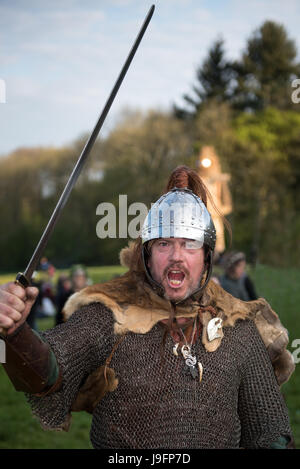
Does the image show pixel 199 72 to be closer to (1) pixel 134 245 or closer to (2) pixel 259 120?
(2) pixel 259 120

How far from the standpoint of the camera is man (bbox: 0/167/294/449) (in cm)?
295

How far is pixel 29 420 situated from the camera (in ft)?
25.3

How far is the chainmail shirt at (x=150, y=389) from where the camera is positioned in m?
2.91

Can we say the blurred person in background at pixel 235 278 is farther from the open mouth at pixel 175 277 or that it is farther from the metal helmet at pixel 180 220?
the open mouth at pixel 175 277

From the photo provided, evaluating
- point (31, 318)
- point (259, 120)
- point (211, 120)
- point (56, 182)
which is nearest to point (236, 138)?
point (211, 120)

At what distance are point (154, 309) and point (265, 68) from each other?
5148cm

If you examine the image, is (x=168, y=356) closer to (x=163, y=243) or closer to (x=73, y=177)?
(x=163, y=243)

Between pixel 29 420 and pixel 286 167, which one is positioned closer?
pixel 29 420

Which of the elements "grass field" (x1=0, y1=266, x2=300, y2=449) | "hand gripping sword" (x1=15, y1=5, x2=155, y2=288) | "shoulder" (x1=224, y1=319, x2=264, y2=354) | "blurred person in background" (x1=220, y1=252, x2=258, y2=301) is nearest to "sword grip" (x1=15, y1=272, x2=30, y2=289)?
"hand gripping sword" (x1=15, y1=5, x2=155, y2=288)

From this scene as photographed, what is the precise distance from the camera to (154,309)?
3.16 m

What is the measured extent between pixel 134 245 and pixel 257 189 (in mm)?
34339

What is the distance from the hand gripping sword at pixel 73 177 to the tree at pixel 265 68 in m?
48.0

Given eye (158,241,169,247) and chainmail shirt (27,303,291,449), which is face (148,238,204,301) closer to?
eye (158,241,169,247)

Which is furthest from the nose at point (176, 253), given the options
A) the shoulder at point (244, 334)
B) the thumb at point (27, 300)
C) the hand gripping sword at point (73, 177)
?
the thumb at point (27, 300)
